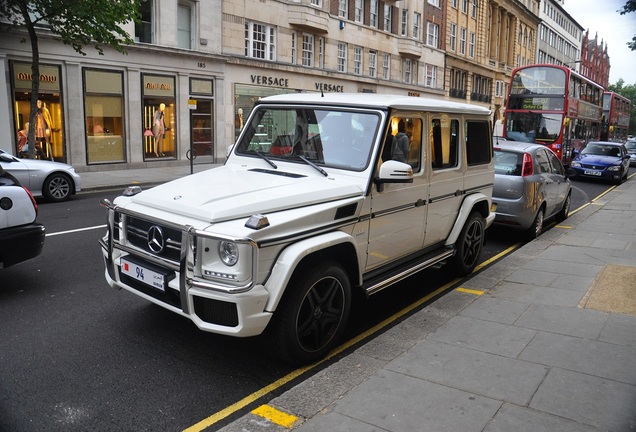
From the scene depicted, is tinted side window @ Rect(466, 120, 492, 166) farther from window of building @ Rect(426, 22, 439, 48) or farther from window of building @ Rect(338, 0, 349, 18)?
window of building @ Rect(426, 22, 439, 48)

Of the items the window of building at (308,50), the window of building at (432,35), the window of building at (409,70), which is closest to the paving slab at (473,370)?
the window of building at (308,50)

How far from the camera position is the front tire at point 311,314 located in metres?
4.05

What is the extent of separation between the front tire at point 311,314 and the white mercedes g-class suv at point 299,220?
0.01 meters

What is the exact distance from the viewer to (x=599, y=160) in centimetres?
2162

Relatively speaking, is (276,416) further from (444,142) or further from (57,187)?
(57,187)

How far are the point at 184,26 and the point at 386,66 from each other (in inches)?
706

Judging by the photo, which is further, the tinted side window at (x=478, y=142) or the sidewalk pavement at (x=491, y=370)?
the tinted side window at (x=478, y=142)

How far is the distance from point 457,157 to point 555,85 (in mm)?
19658

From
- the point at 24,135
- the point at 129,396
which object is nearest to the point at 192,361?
the point at 129,396

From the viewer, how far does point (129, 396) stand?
378cm

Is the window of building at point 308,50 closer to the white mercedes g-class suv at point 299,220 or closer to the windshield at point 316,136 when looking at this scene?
the white mercedes g-class suv at point 299,220

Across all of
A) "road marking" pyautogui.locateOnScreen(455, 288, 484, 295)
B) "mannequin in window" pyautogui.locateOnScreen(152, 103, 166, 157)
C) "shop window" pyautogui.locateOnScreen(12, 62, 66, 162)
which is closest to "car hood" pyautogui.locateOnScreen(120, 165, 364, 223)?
"road marking" pyautogui.locateOnScreen(455, 288, 484, 295)

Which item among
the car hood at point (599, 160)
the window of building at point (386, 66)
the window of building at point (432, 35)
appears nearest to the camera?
the car hood at point (599, 160)

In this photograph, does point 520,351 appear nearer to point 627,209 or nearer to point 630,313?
point 630,313
